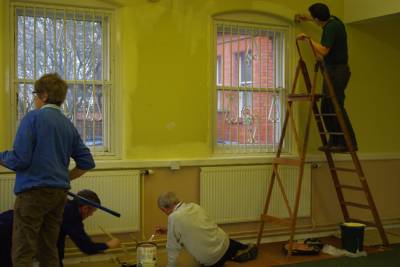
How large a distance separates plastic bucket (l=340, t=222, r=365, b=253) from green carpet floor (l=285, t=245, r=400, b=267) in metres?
0.13

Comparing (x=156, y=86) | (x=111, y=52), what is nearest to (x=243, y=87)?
(x=156, y=86)

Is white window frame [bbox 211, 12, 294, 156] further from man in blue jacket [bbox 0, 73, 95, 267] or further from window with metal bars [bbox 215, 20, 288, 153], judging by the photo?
man in blue jacket [bbox 0, 73, 95, 267]

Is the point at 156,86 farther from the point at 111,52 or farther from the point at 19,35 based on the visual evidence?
the point at 19,35

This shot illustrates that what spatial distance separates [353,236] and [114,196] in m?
2.37

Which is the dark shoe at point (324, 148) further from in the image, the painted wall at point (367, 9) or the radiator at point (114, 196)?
the radiator at point (114, 196)

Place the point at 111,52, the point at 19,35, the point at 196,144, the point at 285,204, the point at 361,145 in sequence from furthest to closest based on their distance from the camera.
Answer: the point at 361,145
the point at 285,204
the point at 196,144
the point at 111,52
the point at 19,35

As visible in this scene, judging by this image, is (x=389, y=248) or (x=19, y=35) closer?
(x=19, y=35)

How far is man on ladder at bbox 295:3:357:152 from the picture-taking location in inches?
203

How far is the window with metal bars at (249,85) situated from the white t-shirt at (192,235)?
4.63ft

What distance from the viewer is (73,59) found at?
484 cm

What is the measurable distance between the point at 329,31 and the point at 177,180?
84.4 inches

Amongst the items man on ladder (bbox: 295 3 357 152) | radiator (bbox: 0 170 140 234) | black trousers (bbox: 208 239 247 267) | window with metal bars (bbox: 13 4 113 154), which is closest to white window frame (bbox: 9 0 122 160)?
window with metal bars (bbox: 13 4 113 154)

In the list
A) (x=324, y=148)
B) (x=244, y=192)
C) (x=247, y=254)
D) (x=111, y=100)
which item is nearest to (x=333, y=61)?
(x=324, y=148)

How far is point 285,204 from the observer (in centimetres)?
570
